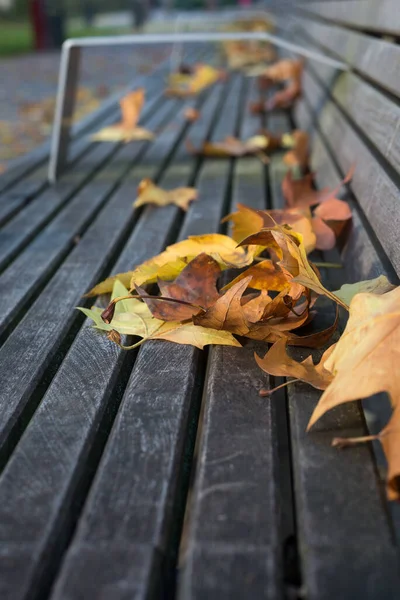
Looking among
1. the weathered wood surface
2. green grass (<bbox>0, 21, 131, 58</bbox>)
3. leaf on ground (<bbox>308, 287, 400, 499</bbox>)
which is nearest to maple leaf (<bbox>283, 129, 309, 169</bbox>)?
the weathered wood surface

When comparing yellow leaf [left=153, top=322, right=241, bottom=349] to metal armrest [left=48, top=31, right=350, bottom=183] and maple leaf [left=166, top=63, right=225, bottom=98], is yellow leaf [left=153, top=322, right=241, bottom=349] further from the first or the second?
maple leaf [left=166, top=63, right=225, bottom=98]

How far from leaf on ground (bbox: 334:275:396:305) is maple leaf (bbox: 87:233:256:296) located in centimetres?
25

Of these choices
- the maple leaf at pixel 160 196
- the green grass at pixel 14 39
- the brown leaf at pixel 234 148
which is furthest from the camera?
the green grass at pixel 14 39

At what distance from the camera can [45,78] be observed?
7.80 meters

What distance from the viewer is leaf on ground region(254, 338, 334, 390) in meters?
0.98

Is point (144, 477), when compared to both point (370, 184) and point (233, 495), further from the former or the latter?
point (370, 184)

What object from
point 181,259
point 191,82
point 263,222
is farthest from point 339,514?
point 191,82

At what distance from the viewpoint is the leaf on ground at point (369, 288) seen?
1.11 m

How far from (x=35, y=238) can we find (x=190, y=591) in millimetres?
1346

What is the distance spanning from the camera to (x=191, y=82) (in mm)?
4777

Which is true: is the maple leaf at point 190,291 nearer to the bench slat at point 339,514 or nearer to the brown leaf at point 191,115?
the bench slat at point 339,514

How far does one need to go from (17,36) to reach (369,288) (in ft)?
48.6

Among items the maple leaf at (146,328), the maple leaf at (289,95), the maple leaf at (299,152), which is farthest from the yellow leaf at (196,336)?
the maple leaf at (289,95)

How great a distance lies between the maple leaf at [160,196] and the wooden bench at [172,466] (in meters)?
0.43
